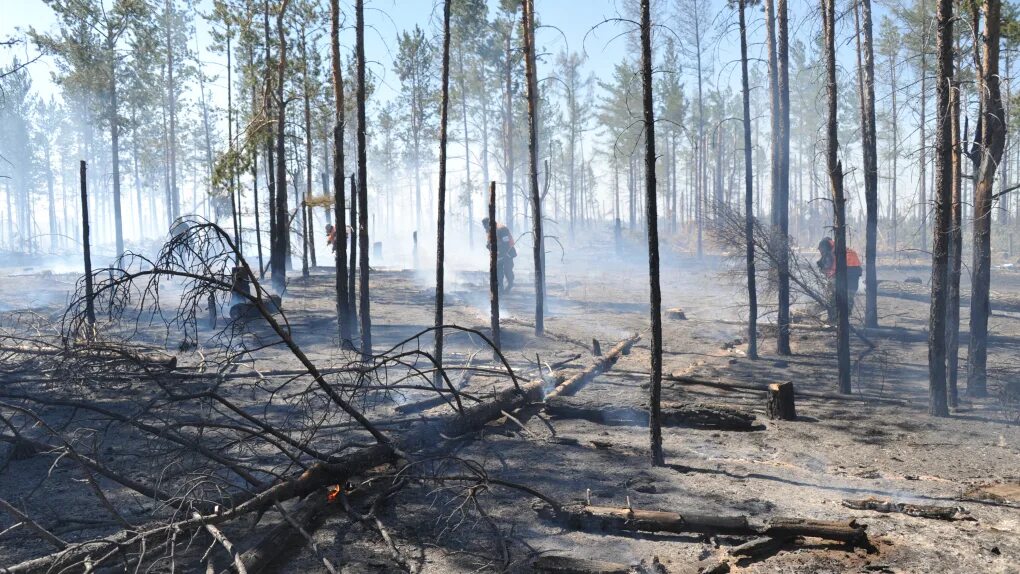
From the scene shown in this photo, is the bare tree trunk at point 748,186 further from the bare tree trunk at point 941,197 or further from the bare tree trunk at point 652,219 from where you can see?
the bare tree trunk at point 652,219

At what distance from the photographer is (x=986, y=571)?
479 cm

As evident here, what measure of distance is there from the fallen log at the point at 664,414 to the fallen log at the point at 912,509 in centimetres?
297

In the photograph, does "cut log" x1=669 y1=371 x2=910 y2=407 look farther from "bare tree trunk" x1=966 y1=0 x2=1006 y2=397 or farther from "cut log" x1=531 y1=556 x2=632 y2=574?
A: "cut log" x1=531 y1=556 x2=632 y2=574

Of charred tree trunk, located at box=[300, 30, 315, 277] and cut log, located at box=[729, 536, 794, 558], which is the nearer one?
cut log, located at box=[729, 536, 794, 558]

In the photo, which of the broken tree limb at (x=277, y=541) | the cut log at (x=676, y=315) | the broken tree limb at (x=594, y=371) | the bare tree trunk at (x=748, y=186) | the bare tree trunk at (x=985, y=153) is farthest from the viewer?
the cut log at (x=676, y=315)

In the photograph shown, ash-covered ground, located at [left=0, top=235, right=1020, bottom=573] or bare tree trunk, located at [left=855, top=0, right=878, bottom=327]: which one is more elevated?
bare tree trunk, located at [left=855, top=0, right=878, bottom=327]

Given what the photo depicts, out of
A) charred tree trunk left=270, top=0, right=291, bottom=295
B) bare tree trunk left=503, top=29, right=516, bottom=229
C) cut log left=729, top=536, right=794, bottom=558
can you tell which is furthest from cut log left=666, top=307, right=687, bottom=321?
bare tree trunk left=503, top=29, right=516, bottom=229

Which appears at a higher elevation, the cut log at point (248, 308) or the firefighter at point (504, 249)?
the firefighter at point (504, 249)

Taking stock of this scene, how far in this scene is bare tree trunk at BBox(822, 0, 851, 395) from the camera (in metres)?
10.6

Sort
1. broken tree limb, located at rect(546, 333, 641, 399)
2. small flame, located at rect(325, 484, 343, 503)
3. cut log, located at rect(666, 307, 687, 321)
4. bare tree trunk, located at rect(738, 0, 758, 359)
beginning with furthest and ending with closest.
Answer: cut log, located at rect(666, 307, 687, 321) < bare tree trunk, located at rect(738, 0, 758, 359) < broken tree limb, located at rect(546, 333, 641, 399) < small flame, located at rect(325, 484, 343, 503)

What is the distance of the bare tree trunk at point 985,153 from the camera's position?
979 cm

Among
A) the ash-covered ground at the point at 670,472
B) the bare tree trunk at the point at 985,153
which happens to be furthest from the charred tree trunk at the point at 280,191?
the bare tree trunk at the point at 985,153

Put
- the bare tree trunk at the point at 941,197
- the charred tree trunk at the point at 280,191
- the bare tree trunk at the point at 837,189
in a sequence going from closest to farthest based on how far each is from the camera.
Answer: the bare tree trunk at the point at 941,197
the bare tree trunk at the point at 837,189
the charred tree trunk at the point at 280,191

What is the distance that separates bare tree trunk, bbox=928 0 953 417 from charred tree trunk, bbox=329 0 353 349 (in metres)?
9.79
